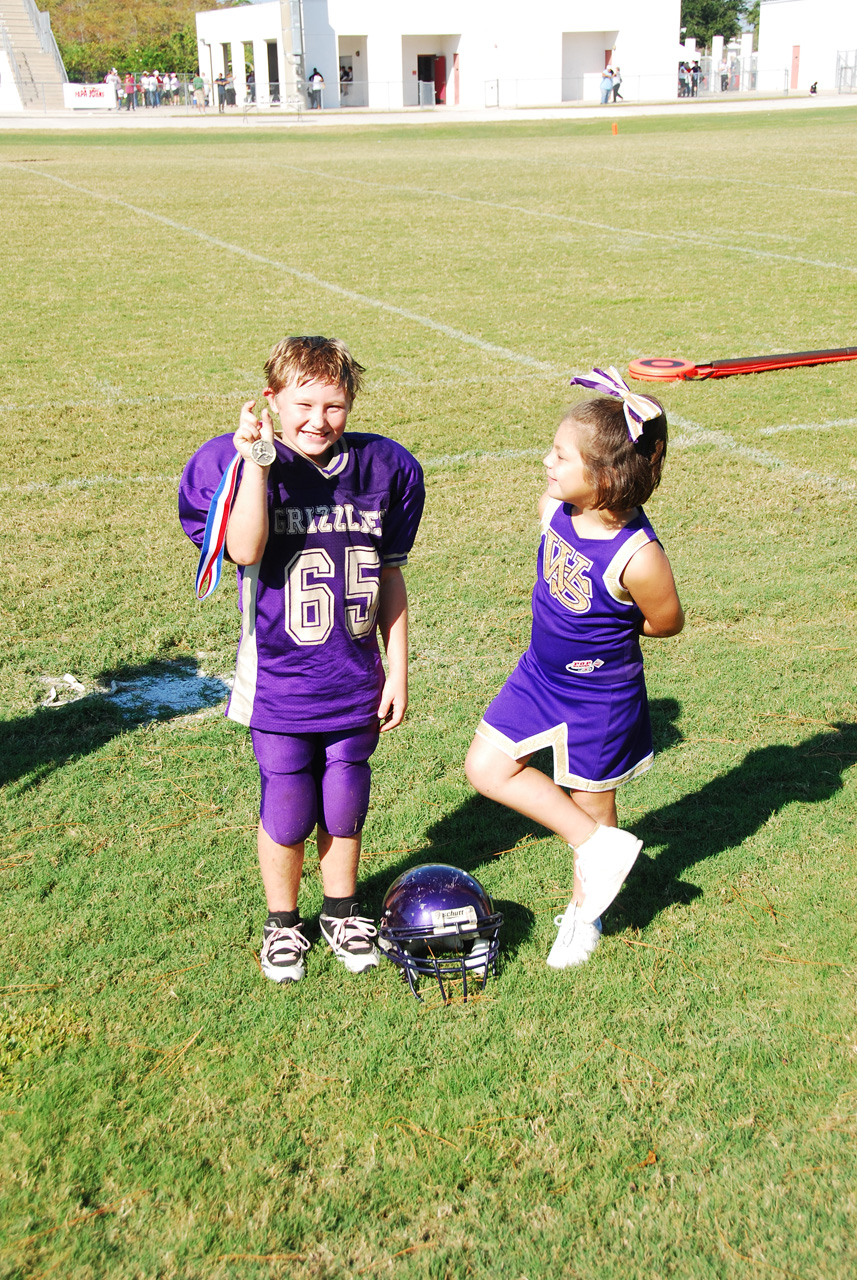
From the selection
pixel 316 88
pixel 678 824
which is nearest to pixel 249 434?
pixel 678 824

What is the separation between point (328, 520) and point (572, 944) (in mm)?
1270

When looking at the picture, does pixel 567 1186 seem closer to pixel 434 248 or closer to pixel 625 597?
pixel 625 597

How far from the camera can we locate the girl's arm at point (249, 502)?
2344 millimetres

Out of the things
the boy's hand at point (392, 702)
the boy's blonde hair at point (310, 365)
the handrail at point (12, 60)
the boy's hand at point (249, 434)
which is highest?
the handrail at point (12, 60)

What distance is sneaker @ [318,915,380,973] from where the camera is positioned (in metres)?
2.92

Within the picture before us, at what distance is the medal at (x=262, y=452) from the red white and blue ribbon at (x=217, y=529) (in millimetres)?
121

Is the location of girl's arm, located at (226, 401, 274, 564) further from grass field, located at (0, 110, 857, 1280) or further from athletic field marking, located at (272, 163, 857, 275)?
athletic field marking, located at (272, 163, 857, 275)

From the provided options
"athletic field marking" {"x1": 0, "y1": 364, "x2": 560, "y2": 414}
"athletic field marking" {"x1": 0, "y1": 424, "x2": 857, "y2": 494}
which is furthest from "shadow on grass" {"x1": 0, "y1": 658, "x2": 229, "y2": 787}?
"athletic field marking" {"x1": 0, "y1": 364, "x2": 560, "y2": 414}

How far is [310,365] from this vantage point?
254 centimetres

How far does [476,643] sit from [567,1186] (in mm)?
2748

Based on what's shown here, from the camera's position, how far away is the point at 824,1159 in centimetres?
235

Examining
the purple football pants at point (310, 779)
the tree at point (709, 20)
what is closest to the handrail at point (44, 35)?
the tree at point (709, 20)

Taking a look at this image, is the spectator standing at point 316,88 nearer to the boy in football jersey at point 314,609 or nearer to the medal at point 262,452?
the boy in football jersey at point 314,609

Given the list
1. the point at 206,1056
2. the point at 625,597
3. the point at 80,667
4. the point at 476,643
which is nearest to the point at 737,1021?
the point at 625,597
